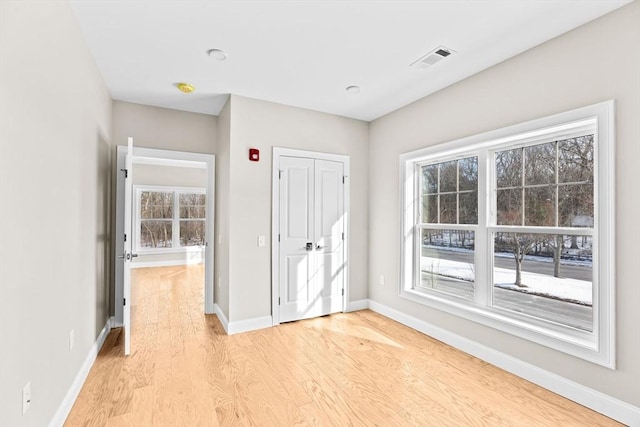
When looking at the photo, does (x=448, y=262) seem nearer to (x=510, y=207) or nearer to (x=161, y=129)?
(x=510, y=207)

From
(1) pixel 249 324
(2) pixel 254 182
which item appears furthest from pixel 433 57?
(1) pixel 249 324

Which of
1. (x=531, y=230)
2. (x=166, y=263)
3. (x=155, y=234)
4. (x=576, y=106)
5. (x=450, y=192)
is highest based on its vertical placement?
(x=576, y=106)

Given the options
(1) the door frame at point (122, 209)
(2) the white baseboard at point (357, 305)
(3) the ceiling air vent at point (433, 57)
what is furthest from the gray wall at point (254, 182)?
(3) the ceiling air vent at point (433, 57)

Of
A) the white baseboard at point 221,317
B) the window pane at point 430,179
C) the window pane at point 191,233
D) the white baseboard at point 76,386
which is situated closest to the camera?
the white baseboard at point 76,386

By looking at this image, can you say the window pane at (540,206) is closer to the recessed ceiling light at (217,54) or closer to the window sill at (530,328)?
the window sill at (530,328)

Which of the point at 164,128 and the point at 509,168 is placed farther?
the point at 164,128

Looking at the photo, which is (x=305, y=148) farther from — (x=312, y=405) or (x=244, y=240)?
(x=312, y=405)

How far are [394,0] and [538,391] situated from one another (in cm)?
298

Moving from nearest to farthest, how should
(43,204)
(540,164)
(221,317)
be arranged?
(43,204), (540,164), (221,317)

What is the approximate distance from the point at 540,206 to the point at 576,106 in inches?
31.4

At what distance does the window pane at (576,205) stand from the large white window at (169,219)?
302 inches

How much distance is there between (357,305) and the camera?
168 inches

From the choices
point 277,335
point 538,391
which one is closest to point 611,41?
point 538,391

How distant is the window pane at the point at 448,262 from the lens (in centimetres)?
315
